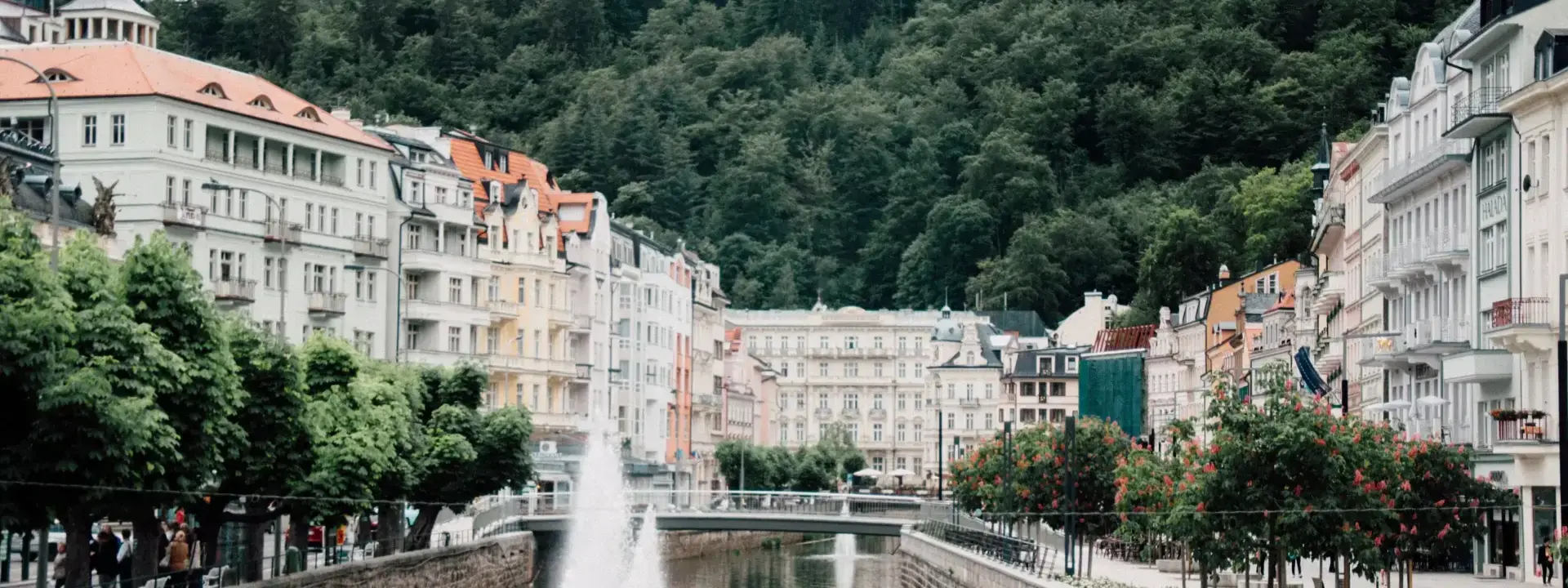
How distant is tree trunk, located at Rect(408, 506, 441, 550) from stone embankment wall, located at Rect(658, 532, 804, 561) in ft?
103

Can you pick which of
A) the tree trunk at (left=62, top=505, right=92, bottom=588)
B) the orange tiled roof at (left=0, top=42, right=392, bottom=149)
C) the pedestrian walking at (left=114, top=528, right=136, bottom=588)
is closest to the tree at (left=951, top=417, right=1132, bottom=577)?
the orange tiled roof at (left=0, top=42, right=392, bottom=149)

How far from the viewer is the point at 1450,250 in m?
60.4

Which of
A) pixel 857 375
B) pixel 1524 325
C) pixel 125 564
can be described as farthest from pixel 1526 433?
pixel 857 375

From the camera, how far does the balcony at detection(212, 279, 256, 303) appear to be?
7800cm

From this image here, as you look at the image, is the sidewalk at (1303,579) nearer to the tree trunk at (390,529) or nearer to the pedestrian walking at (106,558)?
the tree trunk at (390,529)

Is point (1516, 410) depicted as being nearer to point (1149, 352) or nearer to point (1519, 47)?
point (1519, 47)

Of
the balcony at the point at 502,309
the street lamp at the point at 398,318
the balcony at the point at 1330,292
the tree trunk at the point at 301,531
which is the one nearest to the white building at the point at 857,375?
the balcony at the point at 502,309

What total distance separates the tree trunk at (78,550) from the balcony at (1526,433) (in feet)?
88.3

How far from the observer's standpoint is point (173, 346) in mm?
43250

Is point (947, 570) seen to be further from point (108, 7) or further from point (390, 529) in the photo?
point (108, 7)

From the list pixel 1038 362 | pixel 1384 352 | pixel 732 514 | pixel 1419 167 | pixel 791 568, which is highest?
pixel 1419 167

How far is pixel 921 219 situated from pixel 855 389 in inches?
562

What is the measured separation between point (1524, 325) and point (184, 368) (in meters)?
26.1

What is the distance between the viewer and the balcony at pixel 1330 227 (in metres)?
84.6
